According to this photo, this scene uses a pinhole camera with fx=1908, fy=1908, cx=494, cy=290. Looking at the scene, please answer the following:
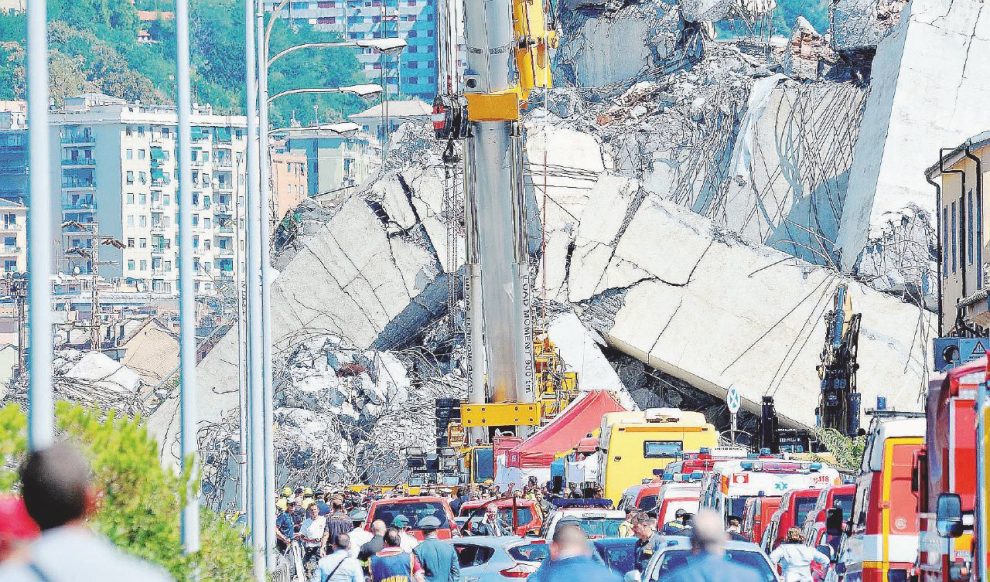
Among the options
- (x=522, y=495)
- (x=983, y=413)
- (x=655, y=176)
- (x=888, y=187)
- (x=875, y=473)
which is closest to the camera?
(x=983, y=413)

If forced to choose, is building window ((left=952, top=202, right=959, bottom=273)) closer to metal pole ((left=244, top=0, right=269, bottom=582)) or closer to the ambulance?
the ambulance

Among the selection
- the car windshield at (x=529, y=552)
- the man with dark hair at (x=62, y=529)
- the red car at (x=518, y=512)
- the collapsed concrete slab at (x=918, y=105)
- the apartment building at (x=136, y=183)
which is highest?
the apartment building at (x=136, y=183)

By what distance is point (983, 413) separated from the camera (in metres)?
10.5

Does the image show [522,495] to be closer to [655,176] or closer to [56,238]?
[655,176]

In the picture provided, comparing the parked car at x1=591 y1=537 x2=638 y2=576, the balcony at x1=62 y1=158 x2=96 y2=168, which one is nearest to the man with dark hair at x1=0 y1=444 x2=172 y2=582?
the parked car at x1=591 y1=537 x2=638 y2=576

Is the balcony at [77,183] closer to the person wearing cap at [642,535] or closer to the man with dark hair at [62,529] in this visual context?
the person wearing cap at [642,535]

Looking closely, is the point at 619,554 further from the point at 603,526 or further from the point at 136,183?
the point at 136,183

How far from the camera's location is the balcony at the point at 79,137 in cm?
15438

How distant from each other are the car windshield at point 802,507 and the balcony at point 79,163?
5534 inches

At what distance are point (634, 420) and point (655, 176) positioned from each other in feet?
111

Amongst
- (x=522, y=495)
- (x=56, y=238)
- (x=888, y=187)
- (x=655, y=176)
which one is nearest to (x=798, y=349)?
(x=888, y=187)

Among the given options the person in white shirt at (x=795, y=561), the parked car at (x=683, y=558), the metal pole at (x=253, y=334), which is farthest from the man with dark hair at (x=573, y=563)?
the metal pole at (x=253, y=334)

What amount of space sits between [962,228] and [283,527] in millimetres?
14680

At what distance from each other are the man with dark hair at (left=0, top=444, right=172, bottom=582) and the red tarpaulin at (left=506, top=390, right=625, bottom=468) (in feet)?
96.7
